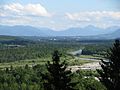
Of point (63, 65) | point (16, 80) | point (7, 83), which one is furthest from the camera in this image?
point (16, 80)

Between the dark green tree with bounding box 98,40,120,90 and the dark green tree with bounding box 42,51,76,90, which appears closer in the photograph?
the dark green tree with bounding box 42,51,76,90

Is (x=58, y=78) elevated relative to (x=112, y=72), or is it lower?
lower

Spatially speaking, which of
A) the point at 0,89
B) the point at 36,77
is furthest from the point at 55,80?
the point at 36,77

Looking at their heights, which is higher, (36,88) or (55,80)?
(55,80)

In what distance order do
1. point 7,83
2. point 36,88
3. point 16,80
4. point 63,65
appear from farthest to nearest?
1. point 16,80
2. point 7,83
3. point 36,88
4. point 63,65

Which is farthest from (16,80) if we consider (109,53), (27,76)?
(109,53)

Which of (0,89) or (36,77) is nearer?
(0,89)

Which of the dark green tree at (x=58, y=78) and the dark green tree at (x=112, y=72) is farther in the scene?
the dark green tree at (x=112, y=72)

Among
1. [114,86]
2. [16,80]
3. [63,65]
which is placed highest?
[63,65]

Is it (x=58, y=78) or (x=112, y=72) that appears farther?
(x=112, y=72)

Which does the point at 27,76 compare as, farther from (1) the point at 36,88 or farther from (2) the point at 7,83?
(1) the point at 36,88
